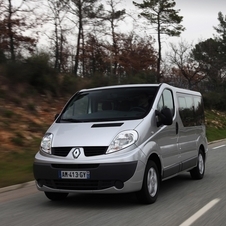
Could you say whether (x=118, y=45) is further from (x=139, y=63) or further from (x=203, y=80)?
(x=203, y=80)

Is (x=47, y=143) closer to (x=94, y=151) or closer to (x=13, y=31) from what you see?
(x=94, y=151)

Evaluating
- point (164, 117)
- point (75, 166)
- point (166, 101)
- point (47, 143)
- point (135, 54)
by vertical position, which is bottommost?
point (75, 166)

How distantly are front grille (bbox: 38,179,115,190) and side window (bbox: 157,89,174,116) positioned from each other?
1811mm

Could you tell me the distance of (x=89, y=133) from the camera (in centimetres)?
697

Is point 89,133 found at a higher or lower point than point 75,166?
higher

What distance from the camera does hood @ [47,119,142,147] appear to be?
22.2 ft

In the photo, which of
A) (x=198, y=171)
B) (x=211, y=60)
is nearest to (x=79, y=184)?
(x=198, y=171)

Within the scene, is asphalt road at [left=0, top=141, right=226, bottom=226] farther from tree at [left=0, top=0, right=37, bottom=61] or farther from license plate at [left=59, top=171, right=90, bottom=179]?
tree at [left=0, top=0, right=37, bottom=61]

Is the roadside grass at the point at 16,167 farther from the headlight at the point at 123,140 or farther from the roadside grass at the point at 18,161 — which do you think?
the headlight at the point at 123,140

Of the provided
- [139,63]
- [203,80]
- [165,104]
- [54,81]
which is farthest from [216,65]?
[165,104]

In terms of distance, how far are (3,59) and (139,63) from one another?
2222 centimetres

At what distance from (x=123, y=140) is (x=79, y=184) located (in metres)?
0.91

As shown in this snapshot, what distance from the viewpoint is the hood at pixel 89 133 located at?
267 inches

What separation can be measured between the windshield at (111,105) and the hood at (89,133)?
27 cm
